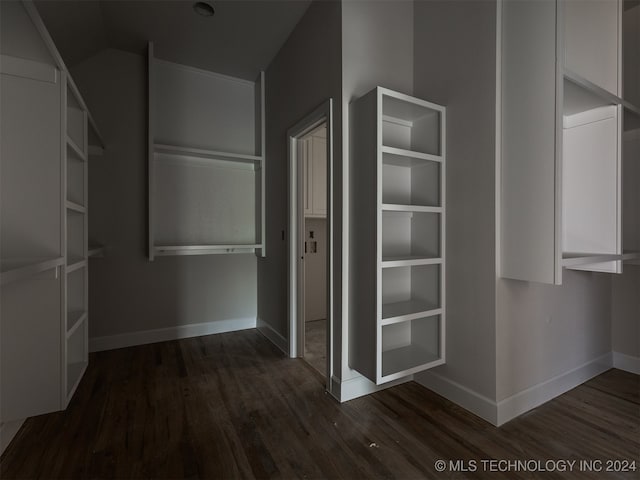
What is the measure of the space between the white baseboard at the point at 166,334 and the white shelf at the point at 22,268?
159 cm

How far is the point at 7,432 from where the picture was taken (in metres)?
1.61

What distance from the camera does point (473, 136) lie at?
6.16 ft

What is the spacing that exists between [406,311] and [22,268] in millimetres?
1917

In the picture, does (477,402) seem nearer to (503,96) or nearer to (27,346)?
(503,96)

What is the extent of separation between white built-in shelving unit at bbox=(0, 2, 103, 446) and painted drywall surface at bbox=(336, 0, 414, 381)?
5.08 ft

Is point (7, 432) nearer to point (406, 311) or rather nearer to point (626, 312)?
point (406, 311)

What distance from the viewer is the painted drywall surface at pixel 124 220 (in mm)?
2867

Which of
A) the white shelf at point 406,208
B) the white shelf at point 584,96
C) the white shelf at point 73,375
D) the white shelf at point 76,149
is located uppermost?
the white shelf at point 584,96

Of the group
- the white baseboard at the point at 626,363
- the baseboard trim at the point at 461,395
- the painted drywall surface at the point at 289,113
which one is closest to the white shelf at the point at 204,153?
the painted drywall surface at the point at 289,113

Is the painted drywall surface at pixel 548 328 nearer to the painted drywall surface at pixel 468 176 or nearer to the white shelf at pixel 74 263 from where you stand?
the painted drywall surface at pixel 468 176

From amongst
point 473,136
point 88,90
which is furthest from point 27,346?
point 473,136

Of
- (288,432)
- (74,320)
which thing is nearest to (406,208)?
(288,432)

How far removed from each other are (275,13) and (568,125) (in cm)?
227

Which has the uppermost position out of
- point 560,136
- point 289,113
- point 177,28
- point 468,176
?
point 177,28
